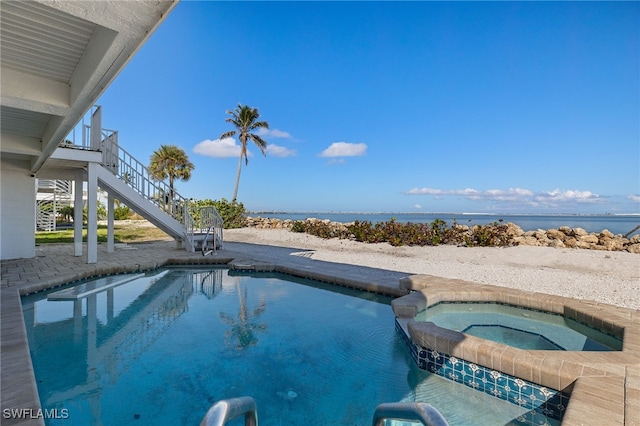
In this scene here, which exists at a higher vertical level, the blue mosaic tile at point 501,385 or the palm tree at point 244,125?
the palm tree at point 244,125

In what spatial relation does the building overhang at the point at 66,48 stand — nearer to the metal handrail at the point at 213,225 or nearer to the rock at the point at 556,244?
the metal handrail at the point at 213,225

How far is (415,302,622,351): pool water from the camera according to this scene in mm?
3867

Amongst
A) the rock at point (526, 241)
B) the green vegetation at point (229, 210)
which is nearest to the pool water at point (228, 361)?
the rock at point (526, 241)

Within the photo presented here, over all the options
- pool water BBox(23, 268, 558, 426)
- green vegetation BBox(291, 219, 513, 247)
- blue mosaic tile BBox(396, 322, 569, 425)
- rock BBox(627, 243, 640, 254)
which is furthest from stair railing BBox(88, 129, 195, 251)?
rock BBox(627, 243, 640, 254)

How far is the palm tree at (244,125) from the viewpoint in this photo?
945 inches

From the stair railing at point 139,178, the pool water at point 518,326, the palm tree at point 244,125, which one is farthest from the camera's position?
the palm tree at point 244,125

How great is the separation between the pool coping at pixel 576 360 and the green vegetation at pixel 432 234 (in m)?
6.71

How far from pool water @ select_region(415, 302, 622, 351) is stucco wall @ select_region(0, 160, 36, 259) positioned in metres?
10.6

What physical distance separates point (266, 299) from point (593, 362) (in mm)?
4888

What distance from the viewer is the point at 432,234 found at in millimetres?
11891

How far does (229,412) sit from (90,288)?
6971mm

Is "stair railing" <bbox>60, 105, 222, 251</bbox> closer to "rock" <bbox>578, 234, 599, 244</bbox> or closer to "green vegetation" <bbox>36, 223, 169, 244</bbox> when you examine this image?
"green vegetation" <bbox>36, 223, 169, 244</bbox>

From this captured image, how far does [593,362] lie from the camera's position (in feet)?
8.55

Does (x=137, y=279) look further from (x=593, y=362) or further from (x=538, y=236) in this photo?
(x=538, y=236)
